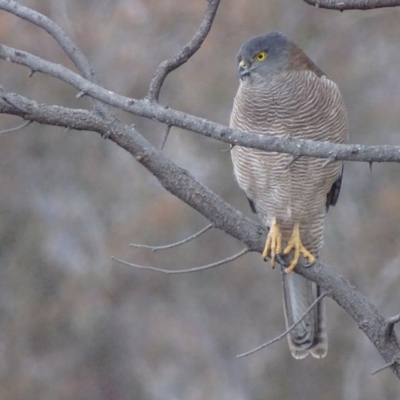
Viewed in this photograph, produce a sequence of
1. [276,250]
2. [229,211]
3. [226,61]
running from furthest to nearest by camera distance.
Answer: [226,61] < [276,250] < [229,211]

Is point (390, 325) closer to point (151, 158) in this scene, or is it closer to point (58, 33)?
point (151, 158)

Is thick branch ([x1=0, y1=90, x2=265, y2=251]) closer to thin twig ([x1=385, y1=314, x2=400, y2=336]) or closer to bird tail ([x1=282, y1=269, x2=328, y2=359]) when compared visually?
thin twig ([x1=385, y1=314, x2=400, y2=336])

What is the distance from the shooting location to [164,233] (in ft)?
30.2

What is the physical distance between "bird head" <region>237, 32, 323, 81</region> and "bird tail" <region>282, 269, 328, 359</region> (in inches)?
46.9

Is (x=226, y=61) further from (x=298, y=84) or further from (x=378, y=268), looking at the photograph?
(x=298, y=84)

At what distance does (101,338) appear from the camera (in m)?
10.1

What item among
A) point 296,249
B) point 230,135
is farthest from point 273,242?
point 230,135

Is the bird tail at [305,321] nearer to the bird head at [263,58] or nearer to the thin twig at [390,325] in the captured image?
the bird head at [263,58]

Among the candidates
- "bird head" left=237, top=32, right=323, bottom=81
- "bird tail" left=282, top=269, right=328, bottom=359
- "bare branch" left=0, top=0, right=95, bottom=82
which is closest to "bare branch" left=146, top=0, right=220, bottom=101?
"bare branch" left=0, top=0, right=95, bottom=82

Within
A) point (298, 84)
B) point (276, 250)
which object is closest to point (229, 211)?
point (276, 250)

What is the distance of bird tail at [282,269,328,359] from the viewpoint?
17.1 ft

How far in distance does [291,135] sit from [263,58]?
0.54 m

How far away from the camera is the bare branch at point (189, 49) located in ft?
11.2

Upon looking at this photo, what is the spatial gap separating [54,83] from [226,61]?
1.92 metres
